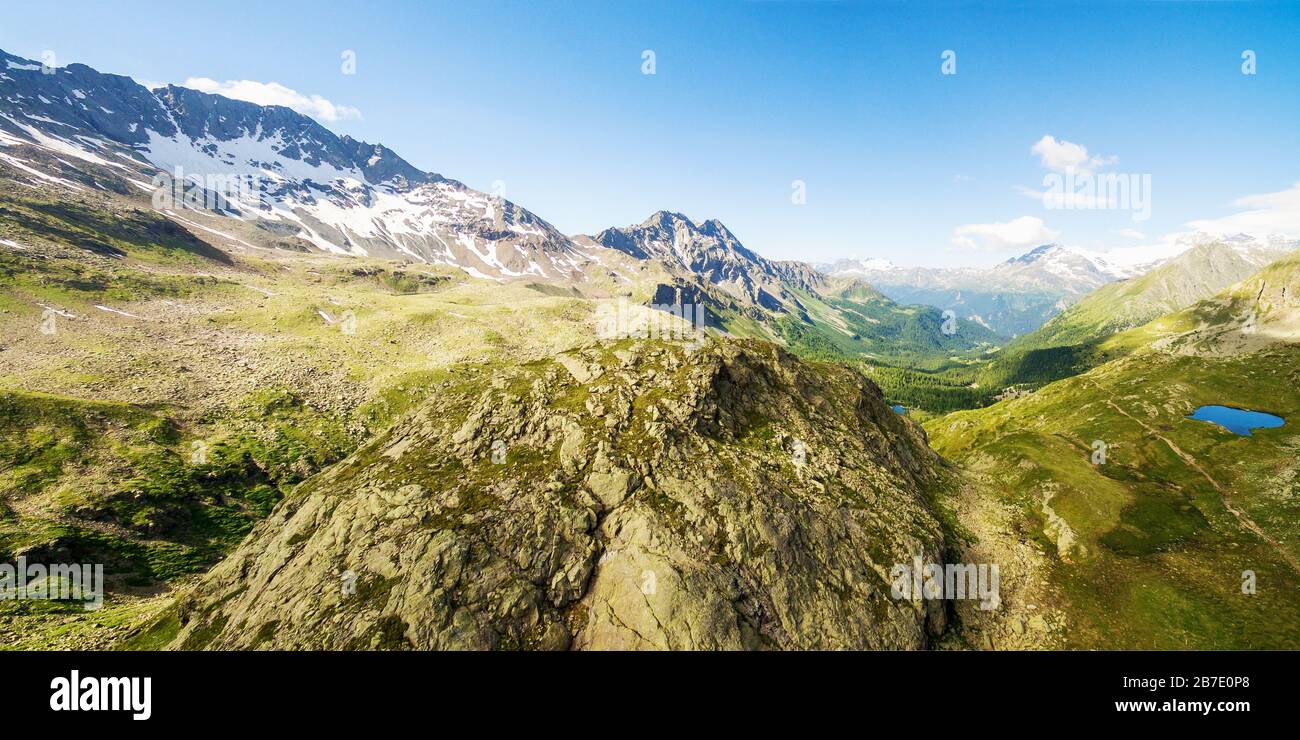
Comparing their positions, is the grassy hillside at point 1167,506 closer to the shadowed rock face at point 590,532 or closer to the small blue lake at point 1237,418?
the small blue lake at point 1237,418

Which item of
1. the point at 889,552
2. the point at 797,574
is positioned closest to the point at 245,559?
the point at 797,574

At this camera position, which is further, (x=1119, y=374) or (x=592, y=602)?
(x=1119, y=374)

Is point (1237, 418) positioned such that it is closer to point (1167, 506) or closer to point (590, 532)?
point (1167, 506)

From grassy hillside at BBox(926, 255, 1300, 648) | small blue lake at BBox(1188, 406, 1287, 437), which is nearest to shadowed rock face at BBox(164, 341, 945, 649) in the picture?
grassy hillside at BBox(926, 255, 1300, 648)

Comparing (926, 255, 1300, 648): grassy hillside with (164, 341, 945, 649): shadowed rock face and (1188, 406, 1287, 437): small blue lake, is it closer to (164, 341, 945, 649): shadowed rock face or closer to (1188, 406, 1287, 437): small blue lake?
(1188, 406, 1287, 437): small blue lake

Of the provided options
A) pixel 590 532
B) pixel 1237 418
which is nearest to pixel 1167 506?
pixel 1237 418

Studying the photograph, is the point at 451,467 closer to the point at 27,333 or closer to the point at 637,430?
the point at 637,430
